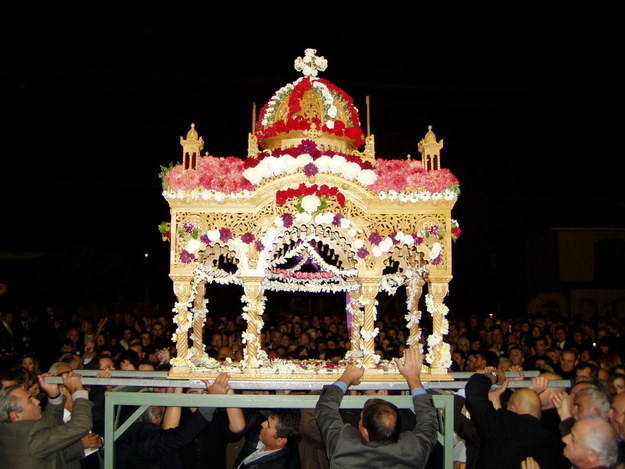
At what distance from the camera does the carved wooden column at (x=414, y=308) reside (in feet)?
31.5

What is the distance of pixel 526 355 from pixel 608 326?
3.75 meters

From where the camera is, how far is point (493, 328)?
549 inches

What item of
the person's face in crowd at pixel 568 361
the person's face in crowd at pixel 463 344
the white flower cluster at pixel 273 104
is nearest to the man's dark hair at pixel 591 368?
the person's face in crowd at pixel 568 361

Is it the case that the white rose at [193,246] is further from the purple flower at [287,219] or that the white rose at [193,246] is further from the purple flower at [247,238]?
the purple flower at [287,219]

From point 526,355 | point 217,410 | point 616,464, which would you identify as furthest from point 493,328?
point 616,464

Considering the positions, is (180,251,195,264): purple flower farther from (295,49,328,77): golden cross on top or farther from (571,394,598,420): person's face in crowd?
(571,394,598,420): person's face in crowd

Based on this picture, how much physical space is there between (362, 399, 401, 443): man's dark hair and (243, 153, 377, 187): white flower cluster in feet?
14.2

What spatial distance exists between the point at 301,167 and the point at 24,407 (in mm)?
4366

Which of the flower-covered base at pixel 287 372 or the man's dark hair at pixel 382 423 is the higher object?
the man's dark hair at pixel 382 423

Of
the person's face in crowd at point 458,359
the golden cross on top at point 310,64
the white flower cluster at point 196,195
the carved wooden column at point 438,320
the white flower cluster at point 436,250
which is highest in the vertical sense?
the golden cross on top at point 310,64

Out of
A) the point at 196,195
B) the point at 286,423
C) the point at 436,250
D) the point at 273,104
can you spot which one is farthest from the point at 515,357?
the point at 286,423

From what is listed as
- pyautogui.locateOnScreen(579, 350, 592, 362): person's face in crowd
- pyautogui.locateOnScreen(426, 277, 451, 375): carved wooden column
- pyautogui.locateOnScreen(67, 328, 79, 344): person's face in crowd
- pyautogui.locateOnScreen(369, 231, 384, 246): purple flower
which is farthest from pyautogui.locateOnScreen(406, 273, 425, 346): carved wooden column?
pyautogui.locateOnScreen(67, 328, 79, 344): person's face in crowd

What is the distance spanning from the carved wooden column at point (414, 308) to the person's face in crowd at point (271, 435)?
14.6ft

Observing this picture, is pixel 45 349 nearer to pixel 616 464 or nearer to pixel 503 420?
pixel 503 420
